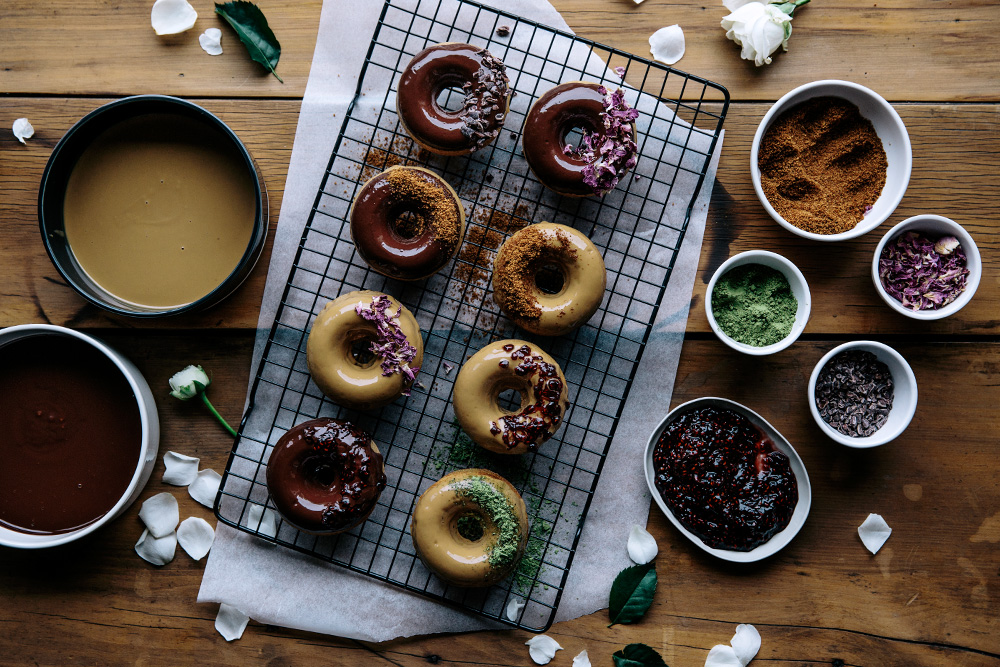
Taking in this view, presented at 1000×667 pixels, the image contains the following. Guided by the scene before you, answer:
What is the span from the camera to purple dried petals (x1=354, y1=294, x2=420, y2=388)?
221cm

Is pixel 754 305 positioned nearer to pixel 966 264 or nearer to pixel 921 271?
pixel 921 271

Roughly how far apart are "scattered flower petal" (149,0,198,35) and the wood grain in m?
0.28

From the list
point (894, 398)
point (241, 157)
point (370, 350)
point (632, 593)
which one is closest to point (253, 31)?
point (241, 157)

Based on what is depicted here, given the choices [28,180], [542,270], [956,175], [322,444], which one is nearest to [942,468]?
[956,175]

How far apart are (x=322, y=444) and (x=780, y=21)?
92.0 inches

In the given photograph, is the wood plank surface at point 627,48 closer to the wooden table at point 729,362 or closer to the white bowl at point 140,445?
the wooden table at point 729,362

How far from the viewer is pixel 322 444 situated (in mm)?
2238

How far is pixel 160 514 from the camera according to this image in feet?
8.10

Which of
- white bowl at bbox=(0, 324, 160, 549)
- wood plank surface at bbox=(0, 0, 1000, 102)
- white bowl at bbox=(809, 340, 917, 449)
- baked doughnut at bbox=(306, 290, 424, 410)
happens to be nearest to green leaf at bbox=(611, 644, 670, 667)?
white bowl at bbox=(809, 340, 917, 449)

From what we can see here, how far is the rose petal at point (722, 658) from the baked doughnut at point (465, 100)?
2167mm

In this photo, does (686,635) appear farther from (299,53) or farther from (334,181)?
(299,53)

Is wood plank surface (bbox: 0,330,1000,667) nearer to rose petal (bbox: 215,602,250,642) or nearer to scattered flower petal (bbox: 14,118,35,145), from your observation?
rose petal (bbox: 215,602,250,642)

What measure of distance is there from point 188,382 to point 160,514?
55cm

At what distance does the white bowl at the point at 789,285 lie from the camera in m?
2.28
